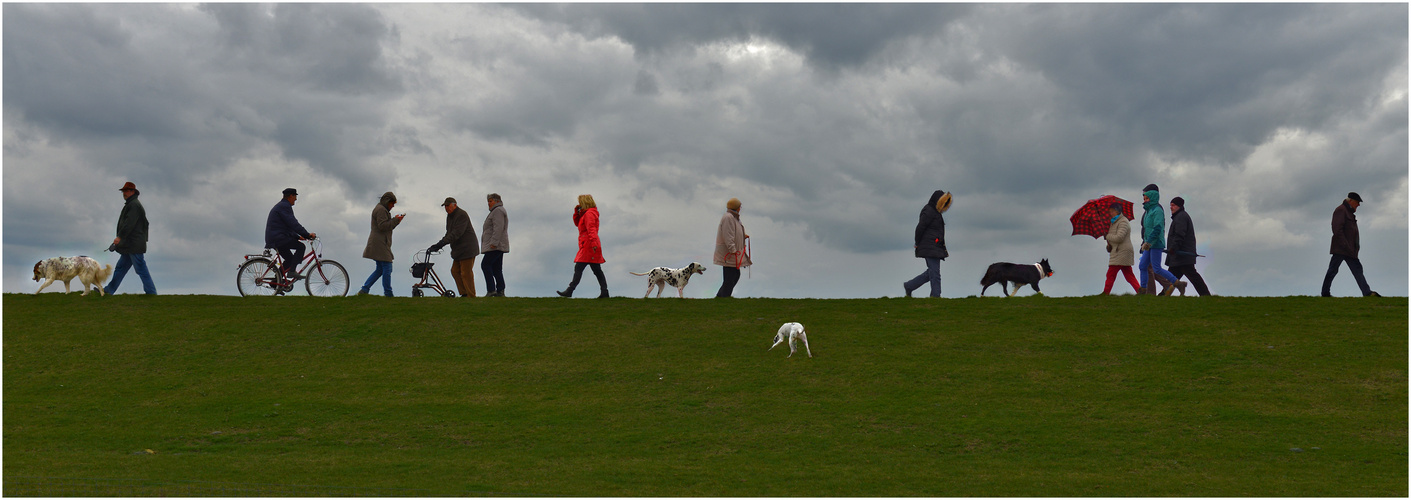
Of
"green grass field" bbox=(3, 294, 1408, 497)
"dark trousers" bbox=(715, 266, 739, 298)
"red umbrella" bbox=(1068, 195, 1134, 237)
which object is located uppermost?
"red umbrella" bbox=(1068, 195, 1134, 237)

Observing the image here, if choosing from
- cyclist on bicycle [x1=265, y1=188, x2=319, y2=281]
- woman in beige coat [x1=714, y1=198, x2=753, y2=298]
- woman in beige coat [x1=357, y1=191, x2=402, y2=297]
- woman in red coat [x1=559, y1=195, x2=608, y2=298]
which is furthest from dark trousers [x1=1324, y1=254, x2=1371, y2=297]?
cyclist on bicycle [x1=265, y1=188, x2=319, y2=281]

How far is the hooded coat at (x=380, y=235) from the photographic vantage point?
2050 centimetres

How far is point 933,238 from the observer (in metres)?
20.2

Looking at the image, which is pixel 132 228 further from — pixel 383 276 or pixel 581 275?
pixel 581 275

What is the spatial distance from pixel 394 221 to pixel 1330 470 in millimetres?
17636

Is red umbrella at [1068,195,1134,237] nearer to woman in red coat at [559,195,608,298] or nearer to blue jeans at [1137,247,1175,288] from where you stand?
blue jeans at [1137,247,1175,288]

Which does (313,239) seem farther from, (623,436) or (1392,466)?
(1392,466)

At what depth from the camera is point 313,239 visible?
67.5ft

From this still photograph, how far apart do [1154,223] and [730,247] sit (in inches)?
366

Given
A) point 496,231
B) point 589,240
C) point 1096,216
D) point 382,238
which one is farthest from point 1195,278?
point 382,238

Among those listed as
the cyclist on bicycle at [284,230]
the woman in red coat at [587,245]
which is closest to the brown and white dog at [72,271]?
the cyclist on bicycle at [284,230]

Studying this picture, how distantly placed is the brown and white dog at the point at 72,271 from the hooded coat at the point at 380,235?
241 inches

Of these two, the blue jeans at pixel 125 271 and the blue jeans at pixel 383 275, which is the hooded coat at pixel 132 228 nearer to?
the blue jeans at pixel 125 271

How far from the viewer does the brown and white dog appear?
20594 mm
